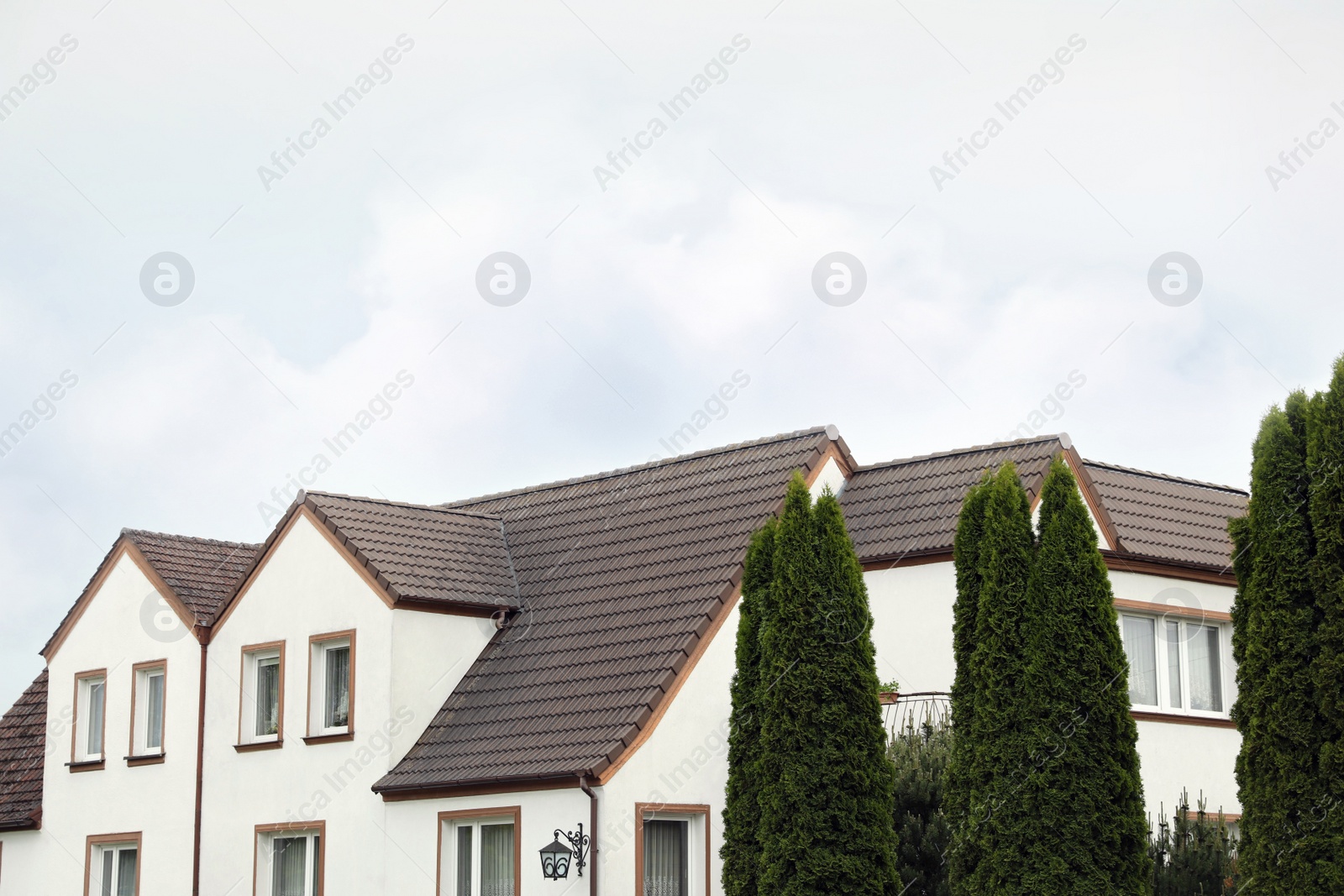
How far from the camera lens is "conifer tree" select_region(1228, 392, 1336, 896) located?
554 inches

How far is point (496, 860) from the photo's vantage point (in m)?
19.2

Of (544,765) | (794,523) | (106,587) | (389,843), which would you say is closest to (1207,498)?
(794,523)

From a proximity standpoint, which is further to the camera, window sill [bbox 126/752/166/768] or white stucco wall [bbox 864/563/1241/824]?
window sill [bbox 126/752/166/768]

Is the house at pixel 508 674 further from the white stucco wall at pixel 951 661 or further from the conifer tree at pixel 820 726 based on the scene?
the conifer tree at pixel 820 726

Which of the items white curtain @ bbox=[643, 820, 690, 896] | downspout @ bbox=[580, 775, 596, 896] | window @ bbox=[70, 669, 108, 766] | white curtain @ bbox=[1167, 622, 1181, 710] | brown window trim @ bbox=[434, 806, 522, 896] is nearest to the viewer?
downspout @ bbox=[580, 775, 596, 896]

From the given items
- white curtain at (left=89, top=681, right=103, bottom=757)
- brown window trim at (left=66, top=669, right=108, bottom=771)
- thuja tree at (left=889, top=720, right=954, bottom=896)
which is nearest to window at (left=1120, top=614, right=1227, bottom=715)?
thuja tree at (left=889, top=720, right=954, bottom=896)

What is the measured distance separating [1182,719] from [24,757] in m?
18.2

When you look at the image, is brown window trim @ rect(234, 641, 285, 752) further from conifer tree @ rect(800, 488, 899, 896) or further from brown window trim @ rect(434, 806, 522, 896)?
conifer tree @ rect(800, 488, 899, 896)

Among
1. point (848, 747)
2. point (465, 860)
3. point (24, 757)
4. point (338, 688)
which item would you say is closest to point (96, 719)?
point (24, 757)

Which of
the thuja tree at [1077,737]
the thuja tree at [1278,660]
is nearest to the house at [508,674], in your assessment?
the thuja tree at [1077,737]

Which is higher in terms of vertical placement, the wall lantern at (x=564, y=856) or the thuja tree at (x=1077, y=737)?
the thuja tree at (x=1077, y=737)

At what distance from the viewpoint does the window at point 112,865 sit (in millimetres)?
23922

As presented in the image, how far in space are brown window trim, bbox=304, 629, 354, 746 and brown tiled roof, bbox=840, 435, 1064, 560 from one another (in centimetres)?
668

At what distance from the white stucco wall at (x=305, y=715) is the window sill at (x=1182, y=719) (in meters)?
8.43
